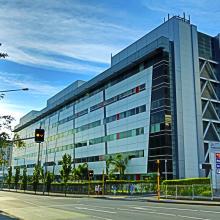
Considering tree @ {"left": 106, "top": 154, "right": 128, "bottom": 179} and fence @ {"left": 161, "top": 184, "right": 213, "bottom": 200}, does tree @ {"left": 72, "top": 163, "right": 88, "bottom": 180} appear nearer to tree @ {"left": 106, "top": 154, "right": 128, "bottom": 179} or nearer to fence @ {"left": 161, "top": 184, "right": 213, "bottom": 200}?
tree @ {"left": 106, "top": 154, "right": 128, "bottom": 179}

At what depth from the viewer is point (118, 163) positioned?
69062 millimetres

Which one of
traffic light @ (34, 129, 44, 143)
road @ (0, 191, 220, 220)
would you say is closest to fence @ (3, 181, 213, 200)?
road @ (0, 191, 220, 220)

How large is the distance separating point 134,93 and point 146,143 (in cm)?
1078

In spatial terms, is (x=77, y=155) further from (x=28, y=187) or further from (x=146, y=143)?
(x=146, y=143)

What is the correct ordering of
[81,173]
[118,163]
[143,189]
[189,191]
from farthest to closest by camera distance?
[81,173] < [118,163] < [143,189] < [189,191]

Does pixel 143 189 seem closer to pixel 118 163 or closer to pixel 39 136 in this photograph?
pixel 118 163

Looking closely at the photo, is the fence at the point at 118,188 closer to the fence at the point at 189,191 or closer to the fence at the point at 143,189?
the fence at the point at 143,189

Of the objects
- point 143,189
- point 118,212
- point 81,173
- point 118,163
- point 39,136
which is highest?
point 118,163

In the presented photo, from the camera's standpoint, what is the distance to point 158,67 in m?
64.2

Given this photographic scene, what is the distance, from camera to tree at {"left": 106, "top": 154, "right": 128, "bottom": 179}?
68.7 metres

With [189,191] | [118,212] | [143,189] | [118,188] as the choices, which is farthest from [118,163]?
[118,212]

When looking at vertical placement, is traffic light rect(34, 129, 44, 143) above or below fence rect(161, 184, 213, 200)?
above

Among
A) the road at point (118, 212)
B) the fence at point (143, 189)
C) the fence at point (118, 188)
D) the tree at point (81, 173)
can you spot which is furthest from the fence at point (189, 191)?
the tree at point (81, 173)

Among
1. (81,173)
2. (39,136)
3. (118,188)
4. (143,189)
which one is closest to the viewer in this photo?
(39,136)
